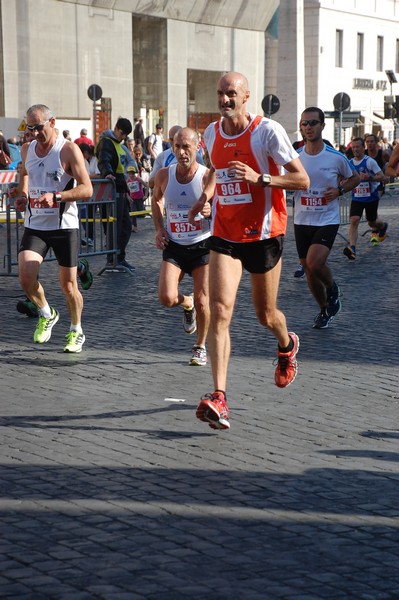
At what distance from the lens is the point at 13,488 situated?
5383 mm

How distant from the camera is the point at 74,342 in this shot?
9.33m

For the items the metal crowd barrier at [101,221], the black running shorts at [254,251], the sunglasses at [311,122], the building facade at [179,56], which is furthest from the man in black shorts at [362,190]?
the building facade at [179,56]

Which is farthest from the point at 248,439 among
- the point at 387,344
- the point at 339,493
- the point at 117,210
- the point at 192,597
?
the point at 117,210

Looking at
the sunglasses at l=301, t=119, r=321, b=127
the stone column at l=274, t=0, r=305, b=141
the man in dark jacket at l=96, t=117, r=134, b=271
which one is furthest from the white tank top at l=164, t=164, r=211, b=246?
the stone column at l=274, t=0, r=305, b=141

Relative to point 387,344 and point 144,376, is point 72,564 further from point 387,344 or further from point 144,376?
point 387,344

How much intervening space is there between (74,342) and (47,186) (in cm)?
123

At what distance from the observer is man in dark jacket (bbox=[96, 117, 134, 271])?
1509 cm

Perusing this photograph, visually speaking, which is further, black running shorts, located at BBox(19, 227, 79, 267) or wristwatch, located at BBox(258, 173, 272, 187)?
black running shorts, located at BBox(19, 227, 79, 267)

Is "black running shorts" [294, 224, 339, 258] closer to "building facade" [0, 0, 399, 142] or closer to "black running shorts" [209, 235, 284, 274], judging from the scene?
"black running shorts" [209, 235, 284, 274]

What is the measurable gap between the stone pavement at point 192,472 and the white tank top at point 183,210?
932 mm

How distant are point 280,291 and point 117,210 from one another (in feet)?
9.19

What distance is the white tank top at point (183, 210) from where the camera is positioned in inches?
346

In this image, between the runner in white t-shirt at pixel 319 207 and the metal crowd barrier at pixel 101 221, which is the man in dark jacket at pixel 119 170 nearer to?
the metal crowd barrier at pixel 101 221

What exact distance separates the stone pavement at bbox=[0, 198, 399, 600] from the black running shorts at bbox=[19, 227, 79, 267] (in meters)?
0.74
